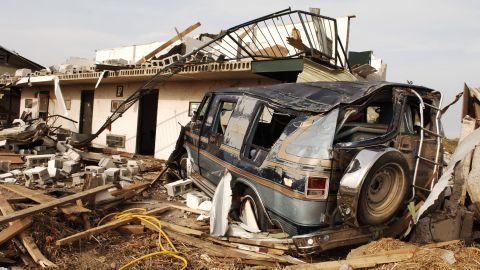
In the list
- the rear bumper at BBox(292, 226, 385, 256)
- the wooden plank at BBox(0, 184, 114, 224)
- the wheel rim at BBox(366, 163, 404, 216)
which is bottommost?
the wooden plank at BBox(0, 184, 114, 224)

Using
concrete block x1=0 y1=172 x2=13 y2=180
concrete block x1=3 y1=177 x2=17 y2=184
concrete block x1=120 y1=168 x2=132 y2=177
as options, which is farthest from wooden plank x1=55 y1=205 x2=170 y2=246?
concrete block x1=0 y1=172 x2=13 y2=180

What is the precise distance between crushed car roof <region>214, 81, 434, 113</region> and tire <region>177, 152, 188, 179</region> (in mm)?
2746

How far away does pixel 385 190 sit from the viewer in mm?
4172

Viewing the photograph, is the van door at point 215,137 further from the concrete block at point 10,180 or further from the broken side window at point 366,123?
the concrete block at point 10,180

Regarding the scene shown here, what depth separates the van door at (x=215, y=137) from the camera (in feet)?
18.7

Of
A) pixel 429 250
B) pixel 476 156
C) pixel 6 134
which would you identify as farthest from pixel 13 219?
pixel 6 134

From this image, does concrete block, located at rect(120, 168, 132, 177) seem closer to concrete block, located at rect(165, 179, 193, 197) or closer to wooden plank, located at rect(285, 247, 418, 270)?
concrete block, located at rect(165, 179, 193, 197)

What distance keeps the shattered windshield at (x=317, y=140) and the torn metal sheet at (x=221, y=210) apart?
1.09 meters

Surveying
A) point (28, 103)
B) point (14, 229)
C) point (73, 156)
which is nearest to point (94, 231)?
point (14, 229)

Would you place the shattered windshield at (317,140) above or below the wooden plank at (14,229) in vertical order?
above

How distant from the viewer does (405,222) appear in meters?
4.46

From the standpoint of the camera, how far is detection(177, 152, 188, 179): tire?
761 centimetres

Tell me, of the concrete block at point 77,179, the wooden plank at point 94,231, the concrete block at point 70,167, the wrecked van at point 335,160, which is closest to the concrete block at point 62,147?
the concrete block at point 70,167

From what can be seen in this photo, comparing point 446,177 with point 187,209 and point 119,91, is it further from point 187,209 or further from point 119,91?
point 119,91
